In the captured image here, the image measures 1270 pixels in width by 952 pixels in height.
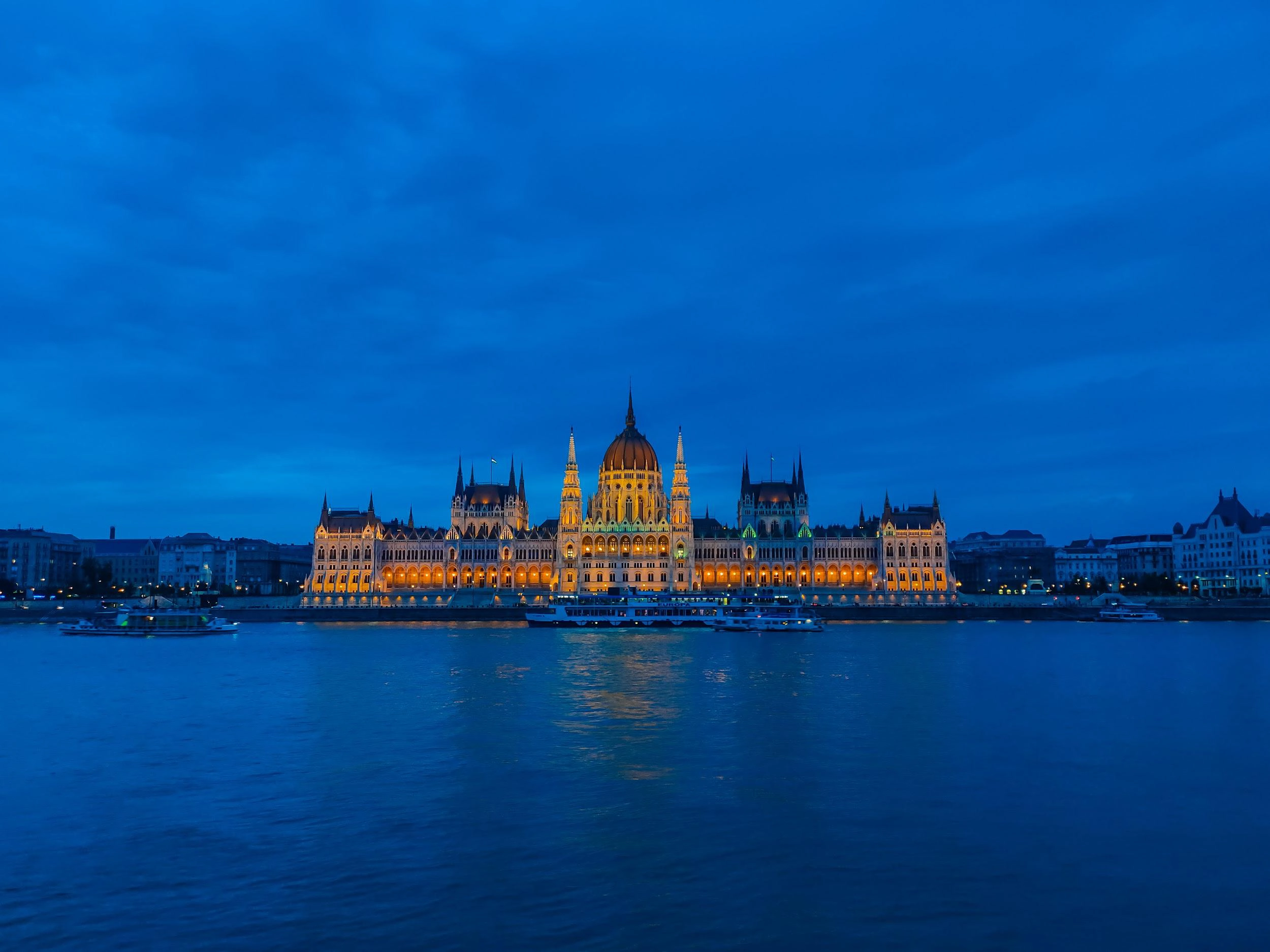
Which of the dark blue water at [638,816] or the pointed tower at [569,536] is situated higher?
the pointed tower at [569,536]

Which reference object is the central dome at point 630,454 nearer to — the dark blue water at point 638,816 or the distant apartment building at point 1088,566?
the distant apartment building at point 1088,566

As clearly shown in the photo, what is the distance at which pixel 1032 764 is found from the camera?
1067 inches

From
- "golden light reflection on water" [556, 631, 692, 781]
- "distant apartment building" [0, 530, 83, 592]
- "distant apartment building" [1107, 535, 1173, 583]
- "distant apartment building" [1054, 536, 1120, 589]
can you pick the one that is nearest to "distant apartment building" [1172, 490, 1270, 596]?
"distant apartment building" [1107, 535, 1173, 583]

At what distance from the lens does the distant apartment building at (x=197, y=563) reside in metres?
186

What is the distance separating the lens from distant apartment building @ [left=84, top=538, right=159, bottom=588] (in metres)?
191

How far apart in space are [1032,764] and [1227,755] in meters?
5.83

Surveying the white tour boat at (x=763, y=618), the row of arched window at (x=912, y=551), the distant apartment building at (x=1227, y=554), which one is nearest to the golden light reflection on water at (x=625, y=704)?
the white tour boat at (x=763, y=618)

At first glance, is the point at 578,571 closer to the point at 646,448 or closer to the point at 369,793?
the point at 646,448

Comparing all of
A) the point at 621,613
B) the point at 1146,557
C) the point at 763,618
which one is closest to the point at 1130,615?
the point at 763,618

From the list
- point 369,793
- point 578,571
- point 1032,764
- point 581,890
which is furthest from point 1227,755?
point 578,571

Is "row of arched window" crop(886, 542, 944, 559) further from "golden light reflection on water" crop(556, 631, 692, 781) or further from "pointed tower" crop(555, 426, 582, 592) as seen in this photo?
"golden light reflection on water" crop(556, 631, 692, 781)

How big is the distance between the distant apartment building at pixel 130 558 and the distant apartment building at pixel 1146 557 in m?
171

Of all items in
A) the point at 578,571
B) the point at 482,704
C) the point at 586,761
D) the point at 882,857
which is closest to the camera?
the point at 882,857

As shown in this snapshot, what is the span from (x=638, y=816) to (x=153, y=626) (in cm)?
8096
